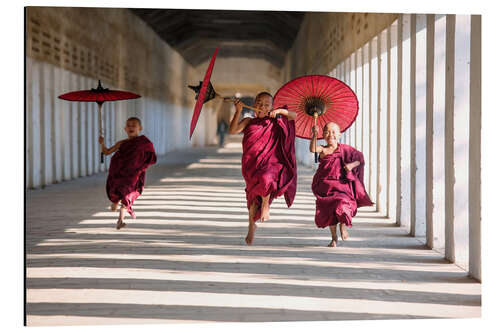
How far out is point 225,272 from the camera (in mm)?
4910

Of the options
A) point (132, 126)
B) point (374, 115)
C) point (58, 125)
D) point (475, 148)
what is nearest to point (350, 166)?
point (475, 148)

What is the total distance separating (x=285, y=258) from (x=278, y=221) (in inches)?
92.3

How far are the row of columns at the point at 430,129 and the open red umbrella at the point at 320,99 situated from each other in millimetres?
756

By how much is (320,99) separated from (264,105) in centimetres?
53

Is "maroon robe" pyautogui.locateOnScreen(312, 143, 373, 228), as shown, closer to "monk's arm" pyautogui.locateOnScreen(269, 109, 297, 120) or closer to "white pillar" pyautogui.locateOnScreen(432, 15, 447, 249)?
"monk's arm" pyautogui.locateOnScreen(269, 109, 297, 120)

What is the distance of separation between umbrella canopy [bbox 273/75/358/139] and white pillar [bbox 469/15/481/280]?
1459mm

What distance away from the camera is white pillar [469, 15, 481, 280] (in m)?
4.45

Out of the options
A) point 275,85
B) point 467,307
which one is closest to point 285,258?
point 467,307

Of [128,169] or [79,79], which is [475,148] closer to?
[128,169]

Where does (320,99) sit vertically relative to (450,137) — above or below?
above

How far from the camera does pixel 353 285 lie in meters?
4.51

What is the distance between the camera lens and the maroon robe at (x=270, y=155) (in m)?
5.97

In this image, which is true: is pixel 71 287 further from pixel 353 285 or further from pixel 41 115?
pixel 41 115

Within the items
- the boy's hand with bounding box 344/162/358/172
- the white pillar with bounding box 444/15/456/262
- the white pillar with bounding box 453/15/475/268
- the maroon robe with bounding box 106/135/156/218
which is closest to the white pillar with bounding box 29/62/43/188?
the maroon robe with bounding box 106/135/156/218
